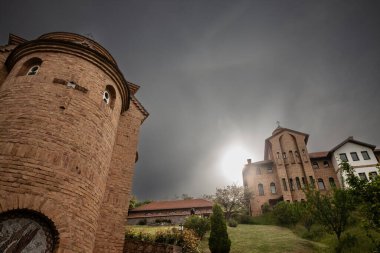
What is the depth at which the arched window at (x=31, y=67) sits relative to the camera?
9133mm

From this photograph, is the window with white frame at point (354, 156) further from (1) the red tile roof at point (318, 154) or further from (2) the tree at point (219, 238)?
(2) the tree at point (219, 238)

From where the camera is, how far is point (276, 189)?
128 ft

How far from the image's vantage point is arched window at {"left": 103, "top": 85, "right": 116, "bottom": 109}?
10102 mm

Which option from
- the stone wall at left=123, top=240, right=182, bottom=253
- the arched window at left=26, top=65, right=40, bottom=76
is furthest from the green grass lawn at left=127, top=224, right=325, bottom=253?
the arched window at left=26, top=65, right=40, bottom=76

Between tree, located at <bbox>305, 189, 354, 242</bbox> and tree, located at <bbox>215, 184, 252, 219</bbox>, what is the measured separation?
17.7 meters

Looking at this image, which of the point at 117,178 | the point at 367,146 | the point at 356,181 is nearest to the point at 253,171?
the point at 367,146

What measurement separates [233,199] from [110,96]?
30.0m

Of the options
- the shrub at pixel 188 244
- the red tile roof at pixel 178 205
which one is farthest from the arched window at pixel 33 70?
the red tile roof at pixel 178 205

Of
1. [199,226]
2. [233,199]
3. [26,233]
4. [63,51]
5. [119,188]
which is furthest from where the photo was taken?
[233,199]

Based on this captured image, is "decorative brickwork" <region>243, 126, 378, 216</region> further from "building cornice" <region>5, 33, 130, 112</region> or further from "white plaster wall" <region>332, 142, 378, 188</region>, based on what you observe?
"building cornice" <region>5, 33, 130, 112</region>

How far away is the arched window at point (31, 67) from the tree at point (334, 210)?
19.5m

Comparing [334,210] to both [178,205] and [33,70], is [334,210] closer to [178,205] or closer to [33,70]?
[33,70]

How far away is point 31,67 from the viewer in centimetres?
938

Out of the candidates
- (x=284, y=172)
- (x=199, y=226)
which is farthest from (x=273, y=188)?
(x=199, y=226)
